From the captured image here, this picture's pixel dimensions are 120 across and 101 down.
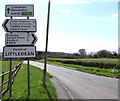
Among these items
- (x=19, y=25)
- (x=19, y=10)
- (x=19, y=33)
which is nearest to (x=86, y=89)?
(x=19, y=33)

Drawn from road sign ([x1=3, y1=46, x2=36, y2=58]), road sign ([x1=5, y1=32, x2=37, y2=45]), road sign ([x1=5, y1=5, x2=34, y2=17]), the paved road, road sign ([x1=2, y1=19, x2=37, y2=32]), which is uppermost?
road sign ([x1=5, y1=5, x2=34, y2=17])

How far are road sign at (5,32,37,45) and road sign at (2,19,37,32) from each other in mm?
175

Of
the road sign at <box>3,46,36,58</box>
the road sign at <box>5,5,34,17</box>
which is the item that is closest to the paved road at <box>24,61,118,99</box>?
the road sign at <box>3,46,36,58</box>

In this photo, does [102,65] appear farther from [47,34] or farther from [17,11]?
[17,11]

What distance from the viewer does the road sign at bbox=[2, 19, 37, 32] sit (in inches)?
336

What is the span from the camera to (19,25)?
856cm

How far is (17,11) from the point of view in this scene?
851cm

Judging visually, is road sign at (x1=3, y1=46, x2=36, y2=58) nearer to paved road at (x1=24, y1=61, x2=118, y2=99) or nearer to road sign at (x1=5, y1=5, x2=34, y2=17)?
road sign at (x1=5, y1=5, x2=34, y2=17)

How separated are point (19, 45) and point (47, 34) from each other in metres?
5.33

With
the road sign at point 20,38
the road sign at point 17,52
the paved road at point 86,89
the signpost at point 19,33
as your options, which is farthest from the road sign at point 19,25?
the paved road at point 86,89

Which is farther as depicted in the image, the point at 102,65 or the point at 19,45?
the point at 102,65

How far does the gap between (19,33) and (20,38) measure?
0.22 metres

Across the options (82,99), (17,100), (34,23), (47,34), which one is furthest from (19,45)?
(47,34)

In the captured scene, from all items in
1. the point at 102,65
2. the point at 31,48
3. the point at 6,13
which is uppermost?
the point at 6,13
